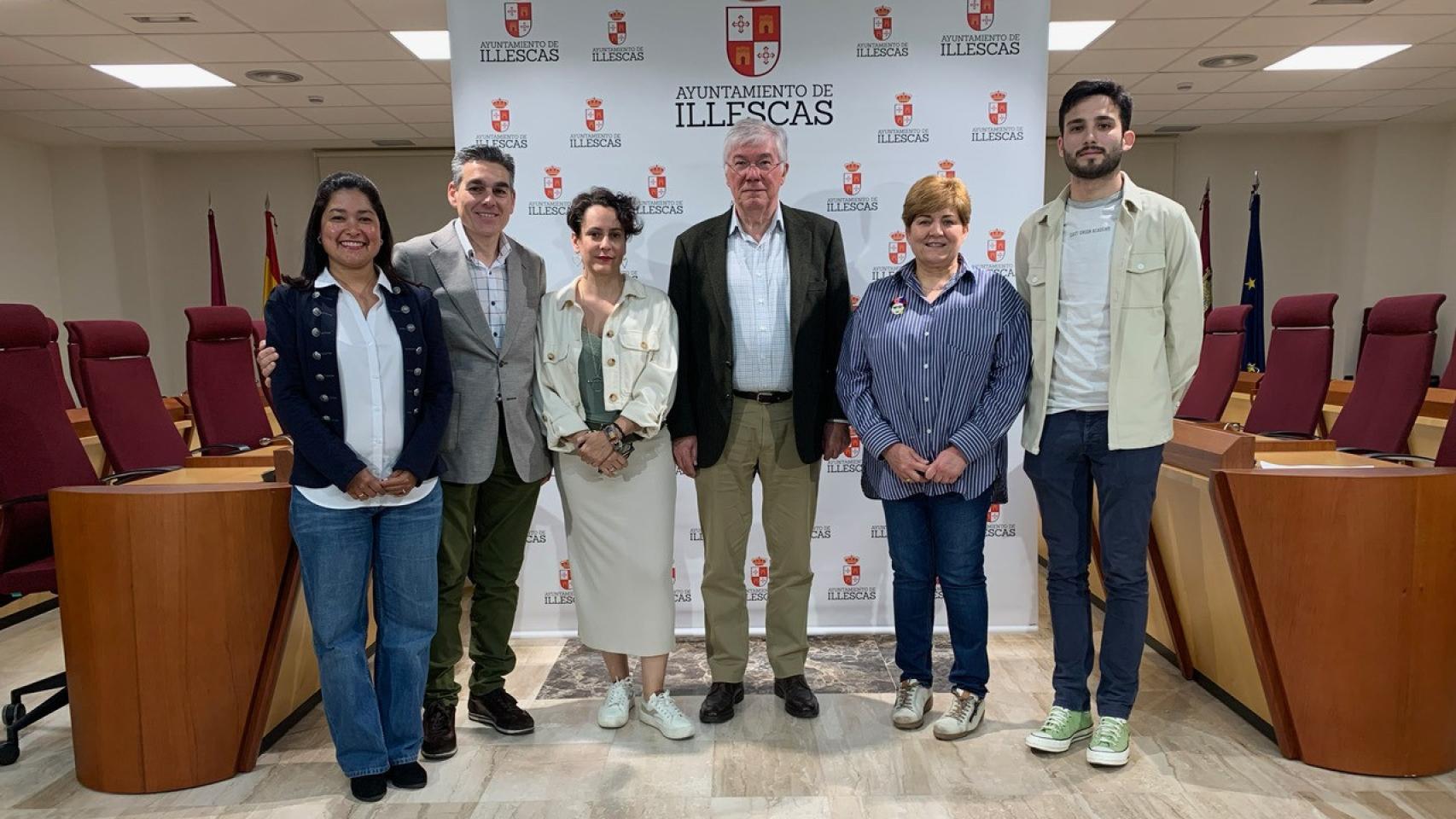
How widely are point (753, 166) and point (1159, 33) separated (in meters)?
4.43

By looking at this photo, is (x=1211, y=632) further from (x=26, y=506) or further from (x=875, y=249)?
(x=26, y=506)

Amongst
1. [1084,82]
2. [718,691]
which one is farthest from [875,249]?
[718,691]

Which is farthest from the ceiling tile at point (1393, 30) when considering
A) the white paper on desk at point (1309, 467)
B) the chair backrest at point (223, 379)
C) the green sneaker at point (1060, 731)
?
the chair backrest at point (223, 379)

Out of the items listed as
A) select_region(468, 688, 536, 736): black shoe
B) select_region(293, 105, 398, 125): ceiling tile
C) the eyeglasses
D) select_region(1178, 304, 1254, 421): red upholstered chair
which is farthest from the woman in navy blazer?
select_region(293, 105, 398, 125): ceiling tile

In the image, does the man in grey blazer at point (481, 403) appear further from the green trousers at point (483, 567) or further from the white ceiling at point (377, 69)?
the white ceiling at point (377, 69)

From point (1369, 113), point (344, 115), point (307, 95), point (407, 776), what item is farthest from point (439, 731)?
point (1369, 113)

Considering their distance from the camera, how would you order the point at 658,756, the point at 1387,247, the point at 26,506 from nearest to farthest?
the point at 658,756 < the point at 26,506 < the point at 1387,247

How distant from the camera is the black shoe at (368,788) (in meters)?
2.28

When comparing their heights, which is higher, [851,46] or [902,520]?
[851,46]

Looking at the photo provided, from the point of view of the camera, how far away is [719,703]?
Result: 8.99 feet

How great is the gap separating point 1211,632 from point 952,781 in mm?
1062

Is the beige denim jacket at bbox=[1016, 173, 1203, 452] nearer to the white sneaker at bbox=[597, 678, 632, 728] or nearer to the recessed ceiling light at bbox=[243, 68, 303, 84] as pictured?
the white sneaker at bbox=[597, 678, 632, 728]

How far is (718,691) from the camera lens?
109 inches

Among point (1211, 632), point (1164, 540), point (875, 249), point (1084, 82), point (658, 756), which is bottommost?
point (658, 756)
